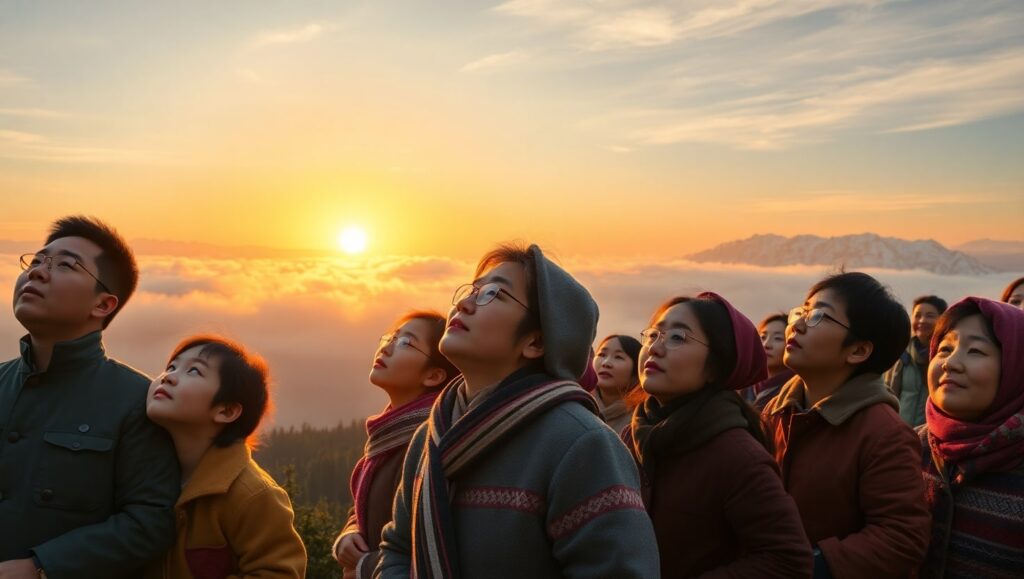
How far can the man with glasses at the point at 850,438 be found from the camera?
397 cm

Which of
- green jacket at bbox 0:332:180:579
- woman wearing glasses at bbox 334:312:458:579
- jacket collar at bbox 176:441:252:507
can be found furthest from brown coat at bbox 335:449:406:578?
green jacket at bbox 0:332:180:579

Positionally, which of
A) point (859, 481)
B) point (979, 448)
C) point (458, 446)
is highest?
point (458, 446)

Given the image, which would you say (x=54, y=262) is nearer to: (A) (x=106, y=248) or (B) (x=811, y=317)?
(A) (x=106, y=248)

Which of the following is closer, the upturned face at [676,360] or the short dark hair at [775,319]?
the upturned face at [676,360]

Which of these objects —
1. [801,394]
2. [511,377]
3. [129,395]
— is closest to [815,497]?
Result: [801,394]

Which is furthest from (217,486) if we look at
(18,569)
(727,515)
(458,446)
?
(727,515)

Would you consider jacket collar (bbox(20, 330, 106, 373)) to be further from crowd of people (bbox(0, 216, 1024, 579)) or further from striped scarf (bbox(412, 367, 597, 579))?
striped scarf (bbox(412, 367, 597, 579))

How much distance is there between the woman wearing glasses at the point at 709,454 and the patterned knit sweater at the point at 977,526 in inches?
38.3

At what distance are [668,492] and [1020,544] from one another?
1.52 meters

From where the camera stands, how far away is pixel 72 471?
3729mm

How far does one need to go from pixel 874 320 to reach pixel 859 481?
0.80m

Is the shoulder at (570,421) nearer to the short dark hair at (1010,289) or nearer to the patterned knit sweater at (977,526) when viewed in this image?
the patterned knit sweater at (977,526)

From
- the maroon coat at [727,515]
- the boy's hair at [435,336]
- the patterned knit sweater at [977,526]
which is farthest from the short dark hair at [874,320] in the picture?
the boy's hair at [435,336]

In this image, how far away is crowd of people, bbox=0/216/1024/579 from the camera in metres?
3.04
